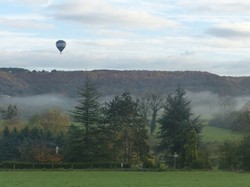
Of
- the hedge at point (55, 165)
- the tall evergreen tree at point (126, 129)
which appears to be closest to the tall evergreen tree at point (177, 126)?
the tall evergreen tree at point (126, 129)

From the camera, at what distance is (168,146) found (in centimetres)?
7831

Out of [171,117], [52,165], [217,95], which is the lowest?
[52,165]

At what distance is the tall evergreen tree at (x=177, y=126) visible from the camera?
7581cm

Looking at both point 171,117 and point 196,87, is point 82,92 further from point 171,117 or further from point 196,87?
point 196,87

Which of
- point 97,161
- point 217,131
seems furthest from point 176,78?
point 97,161

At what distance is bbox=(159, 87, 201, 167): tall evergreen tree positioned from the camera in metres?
75.8

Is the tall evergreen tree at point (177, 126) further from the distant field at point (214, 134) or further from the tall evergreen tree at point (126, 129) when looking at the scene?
the distant field at point (214, 134)

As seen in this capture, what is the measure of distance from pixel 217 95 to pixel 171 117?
115705mm

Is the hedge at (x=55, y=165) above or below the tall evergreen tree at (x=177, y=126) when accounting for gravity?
below

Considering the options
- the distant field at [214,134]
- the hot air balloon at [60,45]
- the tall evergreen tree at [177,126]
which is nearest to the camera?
the tall evergreen tree at [177,126]

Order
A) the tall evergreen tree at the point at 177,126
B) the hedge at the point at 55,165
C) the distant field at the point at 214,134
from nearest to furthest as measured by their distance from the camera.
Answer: the hedge at the point at 55,165 → the tall evergreen tree at the point at 177,126 → the distant field at the point at 214,134

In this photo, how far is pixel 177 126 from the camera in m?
77.6
